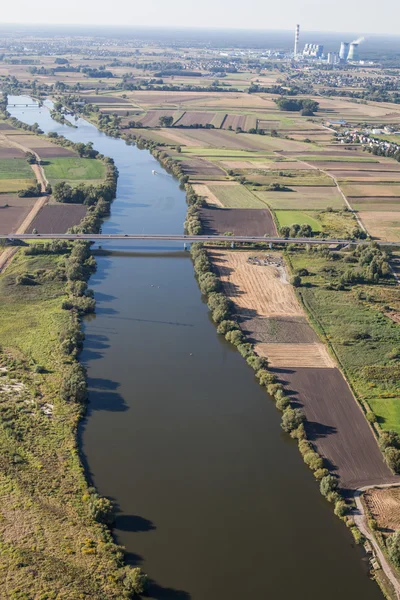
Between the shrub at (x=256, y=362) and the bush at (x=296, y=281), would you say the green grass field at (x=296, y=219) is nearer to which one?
the bush at (x=296, y=281)

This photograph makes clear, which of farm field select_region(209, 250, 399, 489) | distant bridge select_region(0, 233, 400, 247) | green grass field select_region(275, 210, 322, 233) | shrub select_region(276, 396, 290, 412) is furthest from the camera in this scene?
green grass field select_region(275, 210, 322, 233)

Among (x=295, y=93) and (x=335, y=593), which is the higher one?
(x=295, y=93)

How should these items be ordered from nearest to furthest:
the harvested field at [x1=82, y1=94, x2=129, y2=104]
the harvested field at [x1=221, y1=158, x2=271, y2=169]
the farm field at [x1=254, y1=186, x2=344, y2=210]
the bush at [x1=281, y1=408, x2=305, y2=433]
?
the bush at [x1=281, y1=408, x2=305, y2=433] < the farm field at [x1=254, y1=186, x2=344, y2=210] < the harvested field at [x1=221, y1=158, x2=271, y2=169] < the harvested field at [x1=82, y1=94, x2=129, y2=104]

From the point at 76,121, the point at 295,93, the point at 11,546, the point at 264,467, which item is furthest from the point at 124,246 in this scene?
the point at 295,93

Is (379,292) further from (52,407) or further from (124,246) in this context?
(52,407)

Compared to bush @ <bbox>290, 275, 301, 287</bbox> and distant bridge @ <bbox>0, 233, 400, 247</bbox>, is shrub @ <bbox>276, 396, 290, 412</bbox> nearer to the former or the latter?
bush @ <bbox>290, 275, 301, 287</bbox>

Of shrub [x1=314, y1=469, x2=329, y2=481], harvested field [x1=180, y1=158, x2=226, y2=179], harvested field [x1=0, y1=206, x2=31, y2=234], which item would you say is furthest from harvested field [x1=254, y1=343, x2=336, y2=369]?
harvested field [x1=180, y1=158, x2=226, y2=179]
